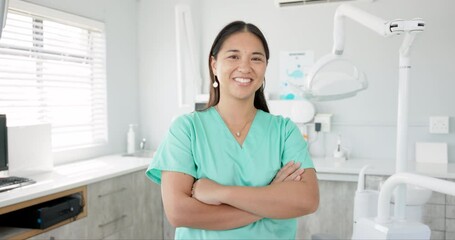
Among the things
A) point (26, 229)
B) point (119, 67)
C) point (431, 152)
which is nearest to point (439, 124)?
point (431, 152)

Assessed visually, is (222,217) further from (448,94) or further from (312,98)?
(448,94)

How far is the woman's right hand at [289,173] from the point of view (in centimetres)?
119

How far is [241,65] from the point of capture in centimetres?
122

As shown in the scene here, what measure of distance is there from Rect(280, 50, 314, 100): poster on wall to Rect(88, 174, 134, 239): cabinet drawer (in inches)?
54.0

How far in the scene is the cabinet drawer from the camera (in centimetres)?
228

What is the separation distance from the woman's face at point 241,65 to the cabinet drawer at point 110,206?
4.41 feet

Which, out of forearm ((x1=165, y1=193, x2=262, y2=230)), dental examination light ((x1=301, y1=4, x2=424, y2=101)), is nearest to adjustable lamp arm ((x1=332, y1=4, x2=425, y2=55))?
dental examination light ((x1=301, y1=4, x2=424, y2=101))

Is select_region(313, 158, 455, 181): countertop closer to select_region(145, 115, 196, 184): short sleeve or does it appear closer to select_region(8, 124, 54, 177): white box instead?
select_region(145, 115, 196, 184): short sleeve

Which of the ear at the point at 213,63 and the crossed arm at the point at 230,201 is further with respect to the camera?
the ear at the point at 213,63

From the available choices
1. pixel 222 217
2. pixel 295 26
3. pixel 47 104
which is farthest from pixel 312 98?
pixel 47 104

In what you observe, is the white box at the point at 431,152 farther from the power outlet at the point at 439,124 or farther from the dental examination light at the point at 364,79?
the dental examination light at the point at 364,79

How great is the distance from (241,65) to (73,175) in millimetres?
1525

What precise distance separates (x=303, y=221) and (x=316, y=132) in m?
0.71

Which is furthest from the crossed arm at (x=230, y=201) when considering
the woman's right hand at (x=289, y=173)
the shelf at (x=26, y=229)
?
the shelf at (x=26, y=229)
